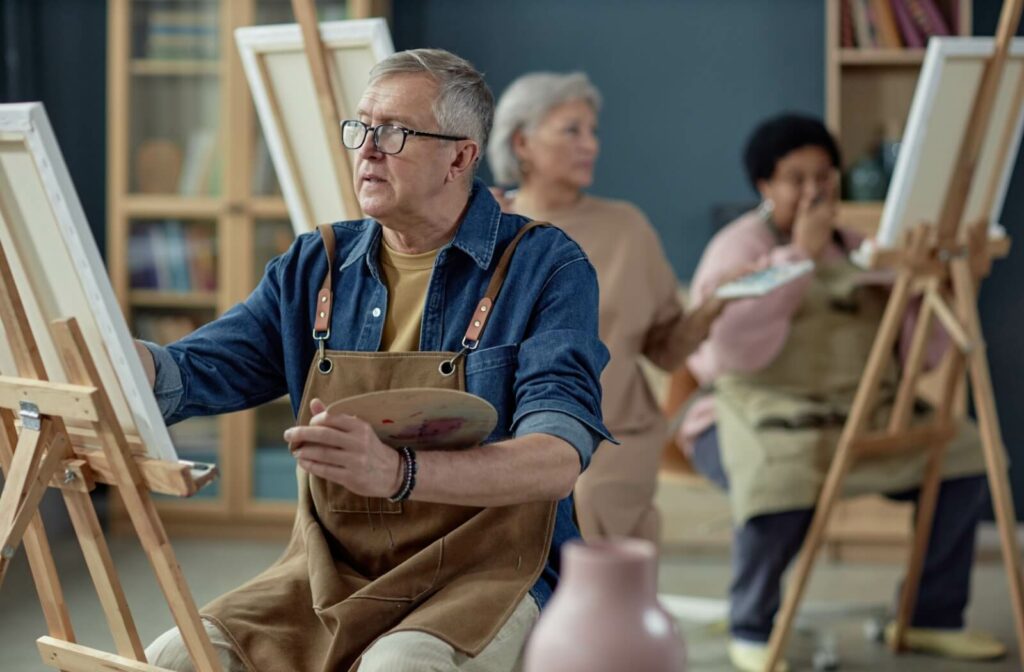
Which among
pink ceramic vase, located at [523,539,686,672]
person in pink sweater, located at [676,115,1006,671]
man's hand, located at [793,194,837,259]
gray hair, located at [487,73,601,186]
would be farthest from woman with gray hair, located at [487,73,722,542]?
pink ceramic vase, located at [523,539,686,672]

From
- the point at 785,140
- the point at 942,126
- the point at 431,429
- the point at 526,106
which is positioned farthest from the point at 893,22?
the point at 431,429

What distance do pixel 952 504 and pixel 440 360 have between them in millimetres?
1955

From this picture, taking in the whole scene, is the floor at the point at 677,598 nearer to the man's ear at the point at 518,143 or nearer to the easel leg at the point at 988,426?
the easel leg at the point at 988,426

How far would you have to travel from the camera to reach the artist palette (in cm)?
137

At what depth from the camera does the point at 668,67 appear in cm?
445

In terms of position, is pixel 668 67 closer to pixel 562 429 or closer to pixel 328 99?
pixel 328 99

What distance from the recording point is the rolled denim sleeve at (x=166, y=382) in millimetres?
1706

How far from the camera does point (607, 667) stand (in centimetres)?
101

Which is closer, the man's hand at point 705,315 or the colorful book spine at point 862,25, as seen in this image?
the man's hand at point 705,315

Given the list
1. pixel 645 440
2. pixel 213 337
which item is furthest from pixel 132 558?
pixel 213 337

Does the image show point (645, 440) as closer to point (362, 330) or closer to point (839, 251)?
point (839, 251)

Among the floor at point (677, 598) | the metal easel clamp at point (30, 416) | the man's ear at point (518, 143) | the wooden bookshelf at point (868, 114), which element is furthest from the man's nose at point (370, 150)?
the wooden bookshelf at point (868, 114)

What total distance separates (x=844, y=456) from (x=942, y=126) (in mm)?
710

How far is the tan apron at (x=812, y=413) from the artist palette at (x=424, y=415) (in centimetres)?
174
